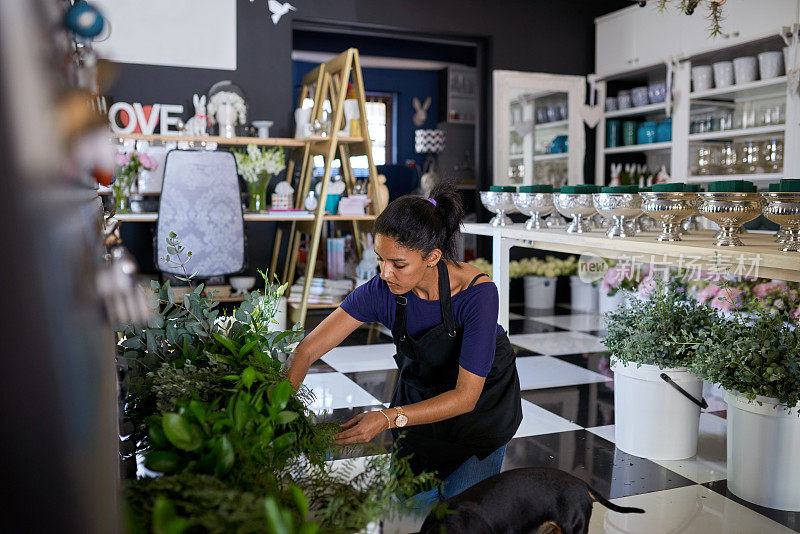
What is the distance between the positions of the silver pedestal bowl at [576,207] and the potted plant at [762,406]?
0.93 metres

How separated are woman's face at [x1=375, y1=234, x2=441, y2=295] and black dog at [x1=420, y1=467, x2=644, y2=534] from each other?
0.60m

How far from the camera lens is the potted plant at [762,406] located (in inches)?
78.9

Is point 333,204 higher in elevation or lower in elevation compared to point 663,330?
higher

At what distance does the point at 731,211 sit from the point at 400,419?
131 cm

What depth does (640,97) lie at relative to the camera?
5.65 metres

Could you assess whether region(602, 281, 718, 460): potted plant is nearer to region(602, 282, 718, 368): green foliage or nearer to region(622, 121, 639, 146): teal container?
region(602, 282, 718, 368): green foliage

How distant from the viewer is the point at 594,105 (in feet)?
20.1

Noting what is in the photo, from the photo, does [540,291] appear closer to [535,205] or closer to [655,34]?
[655,34]

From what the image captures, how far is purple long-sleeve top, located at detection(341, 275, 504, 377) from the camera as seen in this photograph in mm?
Answer: 1698

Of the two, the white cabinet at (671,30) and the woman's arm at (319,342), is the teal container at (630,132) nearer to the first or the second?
the white cabinet at (671,30)

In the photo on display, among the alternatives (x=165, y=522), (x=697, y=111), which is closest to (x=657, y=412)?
(x=165, y=522)

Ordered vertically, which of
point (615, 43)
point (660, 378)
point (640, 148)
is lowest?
point (660, 378)

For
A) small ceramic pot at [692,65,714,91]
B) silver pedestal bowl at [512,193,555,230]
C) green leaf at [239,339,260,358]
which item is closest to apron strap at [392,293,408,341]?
green leaf at [239,339,260,358]

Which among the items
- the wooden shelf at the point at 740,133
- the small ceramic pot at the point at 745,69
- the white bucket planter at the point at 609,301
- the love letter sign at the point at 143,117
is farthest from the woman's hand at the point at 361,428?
the small ceramic pot at the point at 745,69
